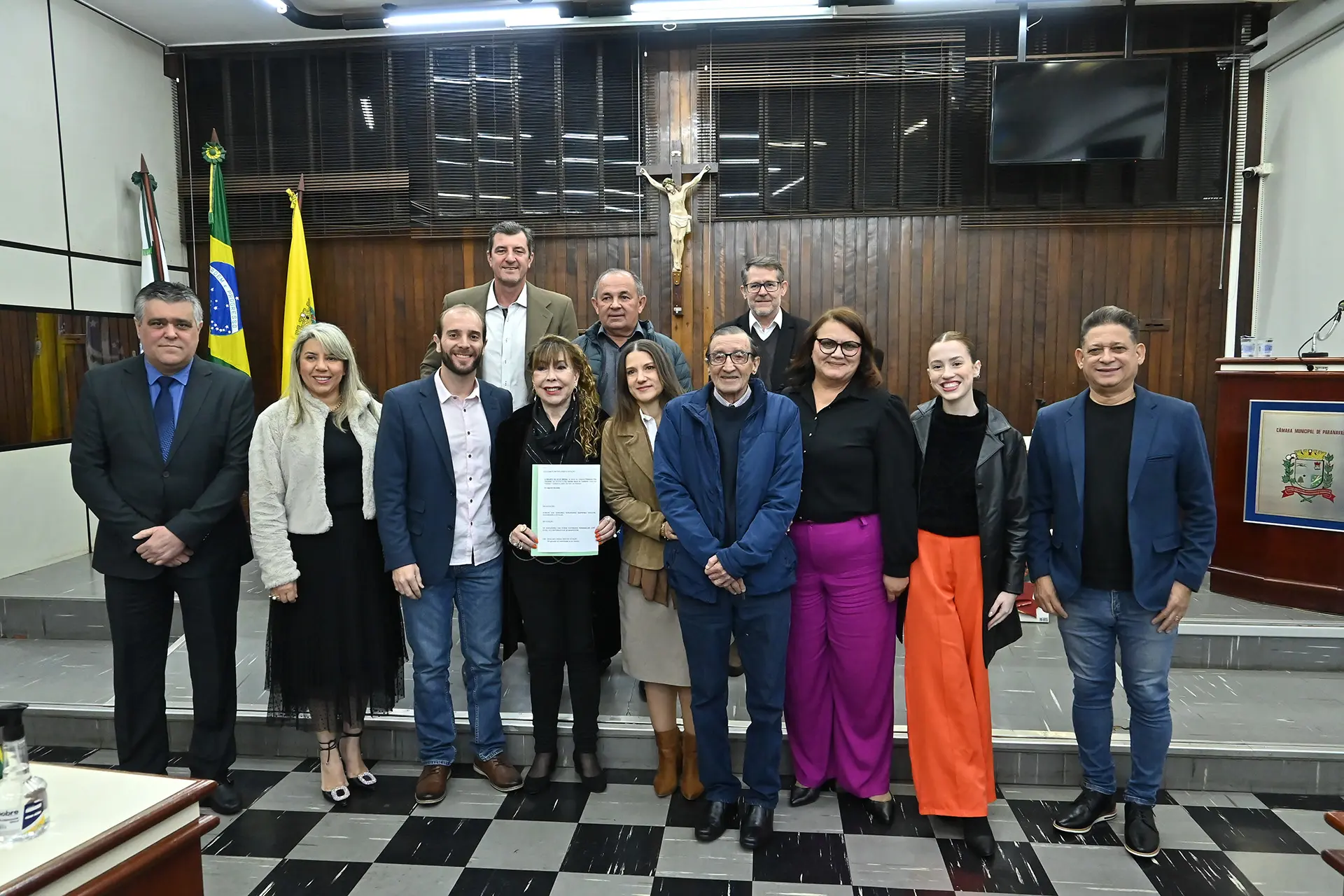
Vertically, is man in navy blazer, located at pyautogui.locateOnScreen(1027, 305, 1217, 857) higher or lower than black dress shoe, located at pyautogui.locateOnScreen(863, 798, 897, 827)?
higher

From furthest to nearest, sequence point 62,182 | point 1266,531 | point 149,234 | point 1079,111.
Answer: point 149,234 < point 1079,111 < point 62,182 < point 1266,531

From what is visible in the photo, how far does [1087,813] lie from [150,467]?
3323 millimetres

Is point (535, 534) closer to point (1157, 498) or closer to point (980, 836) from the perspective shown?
point (980, 836)

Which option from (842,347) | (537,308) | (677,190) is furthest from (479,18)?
(842,347)

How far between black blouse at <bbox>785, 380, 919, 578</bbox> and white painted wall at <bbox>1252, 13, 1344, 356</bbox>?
4114 mm

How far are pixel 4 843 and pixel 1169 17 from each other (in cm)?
735

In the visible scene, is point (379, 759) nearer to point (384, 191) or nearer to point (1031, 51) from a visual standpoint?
point (384, 191)

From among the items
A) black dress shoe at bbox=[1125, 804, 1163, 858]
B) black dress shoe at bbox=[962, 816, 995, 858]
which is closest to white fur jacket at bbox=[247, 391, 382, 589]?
black dress shoe at bbox=[962, 816, 995, 858]

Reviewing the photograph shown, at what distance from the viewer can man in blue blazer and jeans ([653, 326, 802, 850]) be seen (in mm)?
2352

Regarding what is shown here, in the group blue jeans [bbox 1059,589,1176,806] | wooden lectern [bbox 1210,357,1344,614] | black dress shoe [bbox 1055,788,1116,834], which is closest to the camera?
blue jeans [bbox 1059,589,1176,806]

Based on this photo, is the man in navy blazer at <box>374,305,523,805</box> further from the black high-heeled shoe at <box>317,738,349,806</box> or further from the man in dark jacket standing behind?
the man in dark jacket standing behind

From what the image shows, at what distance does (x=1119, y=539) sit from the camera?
239 centimetres

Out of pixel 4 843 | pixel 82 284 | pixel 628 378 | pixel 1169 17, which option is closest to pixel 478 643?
pixel 628 378

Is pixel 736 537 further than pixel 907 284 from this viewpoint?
No
